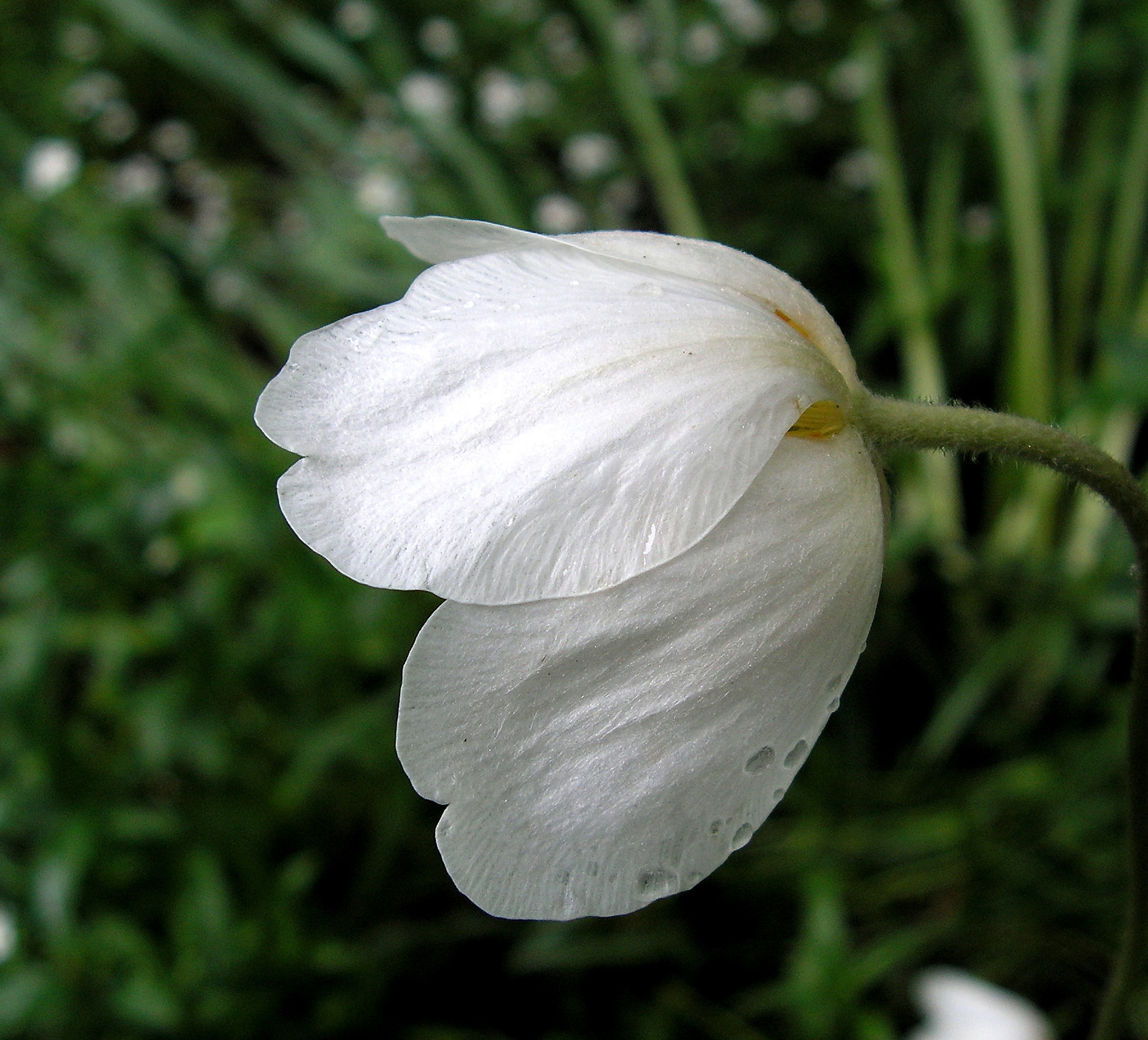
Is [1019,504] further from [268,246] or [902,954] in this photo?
[268,246]

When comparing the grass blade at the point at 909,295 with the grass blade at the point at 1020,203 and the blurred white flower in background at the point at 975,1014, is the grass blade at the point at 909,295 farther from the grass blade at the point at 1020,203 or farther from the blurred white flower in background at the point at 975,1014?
the blurred white flower in background at the point at 975,1014

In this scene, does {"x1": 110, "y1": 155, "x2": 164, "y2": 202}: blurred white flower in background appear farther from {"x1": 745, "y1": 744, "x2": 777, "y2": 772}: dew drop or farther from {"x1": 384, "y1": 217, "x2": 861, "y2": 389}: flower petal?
{"x1": 745, "y1": 744, "x2": 777, "y2": 772}: dew drop

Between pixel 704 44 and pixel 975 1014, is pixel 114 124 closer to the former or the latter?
pixel 704 44

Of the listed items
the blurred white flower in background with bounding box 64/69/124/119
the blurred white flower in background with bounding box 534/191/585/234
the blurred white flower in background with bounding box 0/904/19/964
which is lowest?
the blurred white flower in background with bounding box 0/904/19/964

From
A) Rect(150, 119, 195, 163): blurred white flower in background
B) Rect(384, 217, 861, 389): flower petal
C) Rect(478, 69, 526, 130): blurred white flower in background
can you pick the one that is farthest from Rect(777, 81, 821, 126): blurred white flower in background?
Rect(384, 217, 861, 389): flower petal

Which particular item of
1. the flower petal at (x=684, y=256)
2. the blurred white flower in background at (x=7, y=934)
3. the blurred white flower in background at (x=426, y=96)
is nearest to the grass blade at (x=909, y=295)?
the blurred white flower in background at (x=426, y=96)

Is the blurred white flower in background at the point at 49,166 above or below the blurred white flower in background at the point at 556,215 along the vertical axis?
above

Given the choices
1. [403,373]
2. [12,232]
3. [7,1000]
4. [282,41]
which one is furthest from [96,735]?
[282,41]
